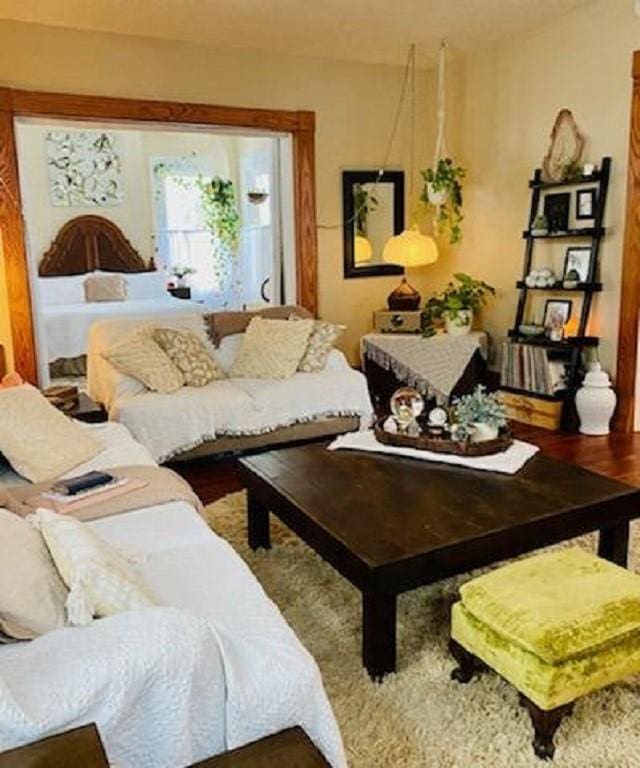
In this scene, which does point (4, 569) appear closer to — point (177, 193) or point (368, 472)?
point (368, 472)

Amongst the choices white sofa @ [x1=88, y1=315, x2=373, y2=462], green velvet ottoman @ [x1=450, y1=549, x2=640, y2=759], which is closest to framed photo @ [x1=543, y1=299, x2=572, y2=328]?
white sofa @ [x1=88, y1=315, x2=373, y2=462]

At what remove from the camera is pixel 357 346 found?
577cm

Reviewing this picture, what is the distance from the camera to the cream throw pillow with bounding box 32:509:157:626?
1406 mm

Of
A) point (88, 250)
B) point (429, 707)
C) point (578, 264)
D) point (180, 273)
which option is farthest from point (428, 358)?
point (88, 250)

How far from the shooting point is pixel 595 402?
4.50 m

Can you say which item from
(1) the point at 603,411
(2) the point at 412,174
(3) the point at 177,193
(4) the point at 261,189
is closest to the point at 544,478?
(1) the point at 603,411

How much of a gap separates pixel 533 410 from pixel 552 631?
3.30 meters

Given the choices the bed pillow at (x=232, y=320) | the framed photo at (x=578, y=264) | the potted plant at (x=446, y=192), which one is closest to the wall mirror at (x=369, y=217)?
the potted plant at (x=446, y=192)

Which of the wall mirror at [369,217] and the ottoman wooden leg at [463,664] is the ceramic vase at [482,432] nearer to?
the ottoman wooden leg at [463,664]

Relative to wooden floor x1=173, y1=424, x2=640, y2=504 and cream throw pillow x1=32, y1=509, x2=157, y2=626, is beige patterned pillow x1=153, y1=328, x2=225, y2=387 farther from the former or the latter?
cream throw pillow x1=32, y1=509, x2=157, y2=626

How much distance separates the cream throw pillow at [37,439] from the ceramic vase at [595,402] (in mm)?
3120

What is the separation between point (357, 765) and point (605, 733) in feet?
2.18

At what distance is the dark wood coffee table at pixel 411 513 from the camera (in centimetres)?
204

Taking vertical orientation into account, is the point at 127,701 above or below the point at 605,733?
above
